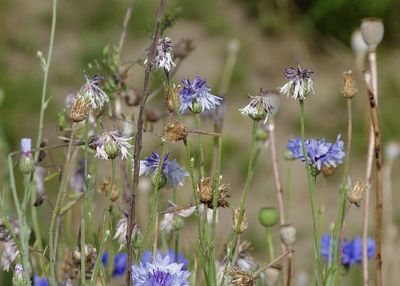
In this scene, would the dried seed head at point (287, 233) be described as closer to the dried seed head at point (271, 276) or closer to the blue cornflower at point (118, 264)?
the dried seed head at point (271, 276)

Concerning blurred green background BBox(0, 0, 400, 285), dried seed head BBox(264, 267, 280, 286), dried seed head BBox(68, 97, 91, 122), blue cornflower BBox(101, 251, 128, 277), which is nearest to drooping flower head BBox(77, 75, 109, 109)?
dried seed head BBox(68, 97, 91, 122)

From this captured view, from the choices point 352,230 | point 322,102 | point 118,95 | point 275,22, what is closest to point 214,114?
point 118,95

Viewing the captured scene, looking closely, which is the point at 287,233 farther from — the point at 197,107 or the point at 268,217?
the point at 197,107

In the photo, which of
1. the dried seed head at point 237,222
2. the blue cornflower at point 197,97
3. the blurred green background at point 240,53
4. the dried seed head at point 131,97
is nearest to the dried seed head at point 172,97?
the blue cornflower at point 197,97

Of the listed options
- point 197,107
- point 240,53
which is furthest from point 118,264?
point 240,53

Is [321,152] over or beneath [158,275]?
over

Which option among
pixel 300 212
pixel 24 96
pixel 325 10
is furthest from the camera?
pixel 325 10

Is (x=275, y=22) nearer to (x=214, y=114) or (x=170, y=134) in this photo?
(x=214, y=114)
